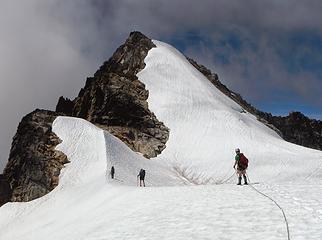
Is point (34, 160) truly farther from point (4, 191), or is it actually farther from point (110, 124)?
point (110, 124)

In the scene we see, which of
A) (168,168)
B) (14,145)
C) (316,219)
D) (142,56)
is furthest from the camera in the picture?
(142,56)

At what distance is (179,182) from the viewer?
55.8 m

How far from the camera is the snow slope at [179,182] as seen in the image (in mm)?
15961

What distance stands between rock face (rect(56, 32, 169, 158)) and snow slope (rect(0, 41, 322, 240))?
206cm

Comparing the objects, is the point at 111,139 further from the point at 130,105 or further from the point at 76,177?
the point at 130,105

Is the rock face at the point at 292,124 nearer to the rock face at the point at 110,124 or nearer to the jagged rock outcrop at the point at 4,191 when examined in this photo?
the rock face at the point at 110,124

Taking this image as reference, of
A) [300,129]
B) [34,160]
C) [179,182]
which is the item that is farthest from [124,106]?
[300,129]

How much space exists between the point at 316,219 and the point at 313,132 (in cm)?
10121

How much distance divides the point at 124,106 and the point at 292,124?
161 feet

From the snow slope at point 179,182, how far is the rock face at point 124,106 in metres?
2.06

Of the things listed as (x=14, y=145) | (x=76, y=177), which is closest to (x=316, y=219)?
(x=76, y=177)

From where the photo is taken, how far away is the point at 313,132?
109m

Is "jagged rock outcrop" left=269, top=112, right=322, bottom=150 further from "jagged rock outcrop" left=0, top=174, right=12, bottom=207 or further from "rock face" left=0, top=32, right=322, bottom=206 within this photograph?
"jagged rock outcrop" left=0, top=174, right=12, bottom=207

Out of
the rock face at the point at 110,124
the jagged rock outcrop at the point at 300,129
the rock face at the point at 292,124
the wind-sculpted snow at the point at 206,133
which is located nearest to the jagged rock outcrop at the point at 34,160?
the rock face at the point at 110,124
